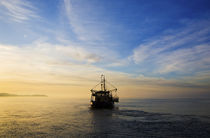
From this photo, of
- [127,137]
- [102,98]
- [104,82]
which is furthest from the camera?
[104,82]

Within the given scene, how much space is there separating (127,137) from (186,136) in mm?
9531

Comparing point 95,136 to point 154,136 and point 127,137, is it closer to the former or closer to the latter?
point 127,137

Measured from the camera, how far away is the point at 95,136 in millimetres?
25828

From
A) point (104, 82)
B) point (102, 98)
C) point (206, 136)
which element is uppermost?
point (104, 82)

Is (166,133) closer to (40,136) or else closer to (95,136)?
(95,136)

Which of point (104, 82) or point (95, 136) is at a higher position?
point (104, 82)

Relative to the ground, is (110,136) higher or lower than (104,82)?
lower

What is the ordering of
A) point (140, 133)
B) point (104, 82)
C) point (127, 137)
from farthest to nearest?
1. point (104, 82)
2. point (140, 133)
3. point (127, 137)

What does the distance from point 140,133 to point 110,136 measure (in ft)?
18.0

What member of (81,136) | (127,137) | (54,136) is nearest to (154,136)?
(127,137)

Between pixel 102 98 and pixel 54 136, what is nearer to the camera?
pixel 54 136

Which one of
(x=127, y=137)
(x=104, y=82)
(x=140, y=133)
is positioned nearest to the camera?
(x=127, y=137)

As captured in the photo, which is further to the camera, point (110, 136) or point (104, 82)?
point (104, 82)

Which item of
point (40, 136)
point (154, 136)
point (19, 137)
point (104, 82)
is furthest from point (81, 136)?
point (104, 82)
